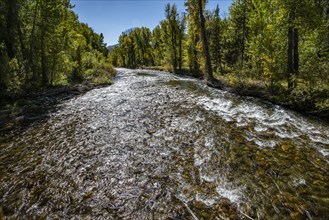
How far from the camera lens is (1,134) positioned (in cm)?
944

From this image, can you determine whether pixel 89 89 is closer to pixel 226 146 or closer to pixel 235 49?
pixel 226 146

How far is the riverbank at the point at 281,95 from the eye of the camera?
33.1 ft

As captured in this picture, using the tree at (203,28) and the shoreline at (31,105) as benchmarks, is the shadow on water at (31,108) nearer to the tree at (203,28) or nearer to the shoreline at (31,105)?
the shoreline at (31,105)

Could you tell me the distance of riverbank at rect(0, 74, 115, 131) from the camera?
1131 centimetres

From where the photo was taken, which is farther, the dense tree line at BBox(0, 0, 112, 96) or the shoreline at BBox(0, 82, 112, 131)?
the dense tree line at BBox(0, 0, 112, 96)

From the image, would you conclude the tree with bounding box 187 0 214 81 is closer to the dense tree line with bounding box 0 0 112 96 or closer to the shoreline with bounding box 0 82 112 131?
the shoreline with bounding box 0 82 112 131

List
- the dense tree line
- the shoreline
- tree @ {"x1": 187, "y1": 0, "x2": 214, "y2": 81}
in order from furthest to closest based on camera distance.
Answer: tree @ {"x1": 187, "y1": 0, "x2": 214, "y2": 81}
the dense tree line
the shoreline

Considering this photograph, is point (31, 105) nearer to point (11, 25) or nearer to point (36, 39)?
point (36, 39)

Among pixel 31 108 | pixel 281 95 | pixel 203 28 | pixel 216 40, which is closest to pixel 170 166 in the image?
pixel 281 95

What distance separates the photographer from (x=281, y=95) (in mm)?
12148

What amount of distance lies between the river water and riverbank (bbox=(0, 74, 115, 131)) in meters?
1.39

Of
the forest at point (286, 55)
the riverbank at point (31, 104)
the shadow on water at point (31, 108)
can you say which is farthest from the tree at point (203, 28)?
the shadow on water at point (31, 108)

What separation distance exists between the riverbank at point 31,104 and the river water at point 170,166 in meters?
1.39

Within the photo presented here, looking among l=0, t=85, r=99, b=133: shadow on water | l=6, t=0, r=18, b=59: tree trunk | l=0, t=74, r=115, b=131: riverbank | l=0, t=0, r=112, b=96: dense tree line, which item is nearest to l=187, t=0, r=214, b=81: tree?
l=0, t=74, r=115, b=131: riverbank
